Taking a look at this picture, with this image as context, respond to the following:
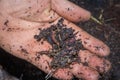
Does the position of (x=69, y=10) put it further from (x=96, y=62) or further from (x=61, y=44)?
(x=96, y=62)

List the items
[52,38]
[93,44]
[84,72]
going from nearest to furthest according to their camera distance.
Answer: [84,72] → [93,44] → [52,38]

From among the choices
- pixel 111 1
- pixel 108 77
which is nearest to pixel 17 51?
pixel 108 77

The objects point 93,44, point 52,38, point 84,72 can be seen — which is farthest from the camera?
point 52,38

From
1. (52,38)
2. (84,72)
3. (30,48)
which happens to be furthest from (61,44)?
(84,72)

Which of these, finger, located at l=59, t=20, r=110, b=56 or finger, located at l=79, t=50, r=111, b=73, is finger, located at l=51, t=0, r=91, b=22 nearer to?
finger, located at l=59, t=20, r=110, b=56

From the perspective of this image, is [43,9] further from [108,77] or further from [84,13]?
[108,77]

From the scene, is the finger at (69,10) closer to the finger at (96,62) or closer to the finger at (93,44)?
the finger at (93,44)

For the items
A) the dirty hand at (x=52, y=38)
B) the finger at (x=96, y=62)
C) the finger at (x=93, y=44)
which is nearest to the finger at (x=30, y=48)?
the dirty hand at (x=52, y=38)
